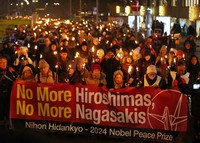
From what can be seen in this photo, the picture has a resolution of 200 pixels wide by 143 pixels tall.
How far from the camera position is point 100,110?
977cm

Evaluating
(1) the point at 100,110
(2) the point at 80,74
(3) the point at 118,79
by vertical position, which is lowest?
(1) the point at 100,110

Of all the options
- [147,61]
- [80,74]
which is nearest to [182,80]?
[80,74]

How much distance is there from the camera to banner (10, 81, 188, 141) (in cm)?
938

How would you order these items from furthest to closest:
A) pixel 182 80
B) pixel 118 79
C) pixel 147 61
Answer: pixel 147 61, pixel 182 80, pixel 118 79

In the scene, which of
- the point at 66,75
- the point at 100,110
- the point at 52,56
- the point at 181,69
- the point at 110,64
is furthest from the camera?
the point at 52,56

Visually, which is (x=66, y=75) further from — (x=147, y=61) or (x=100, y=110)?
(x=147, y=61)

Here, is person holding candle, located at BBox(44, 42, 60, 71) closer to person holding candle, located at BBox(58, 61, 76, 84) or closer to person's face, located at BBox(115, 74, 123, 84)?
person holding candle, located at BBox(58, 61, 76, 84)

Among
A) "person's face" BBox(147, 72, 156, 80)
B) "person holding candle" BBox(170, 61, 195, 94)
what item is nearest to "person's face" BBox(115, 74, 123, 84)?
"person's face" BBox(147, 72, 156, 80)

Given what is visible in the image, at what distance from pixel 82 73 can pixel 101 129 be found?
93.3 inches

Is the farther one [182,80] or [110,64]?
[110,64]

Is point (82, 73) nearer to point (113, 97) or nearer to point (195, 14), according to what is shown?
point (113, 97)

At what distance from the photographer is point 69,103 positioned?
990 cm

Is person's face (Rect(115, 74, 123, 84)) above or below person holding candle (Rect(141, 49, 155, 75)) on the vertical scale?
above

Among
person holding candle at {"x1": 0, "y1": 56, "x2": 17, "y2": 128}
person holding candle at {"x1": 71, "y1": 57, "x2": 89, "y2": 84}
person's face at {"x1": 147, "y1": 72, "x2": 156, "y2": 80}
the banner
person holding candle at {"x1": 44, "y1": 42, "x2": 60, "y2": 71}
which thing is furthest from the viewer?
person holding candle at {"x1": 44, "y1": 42, "x2": 60, "y2": 71}
